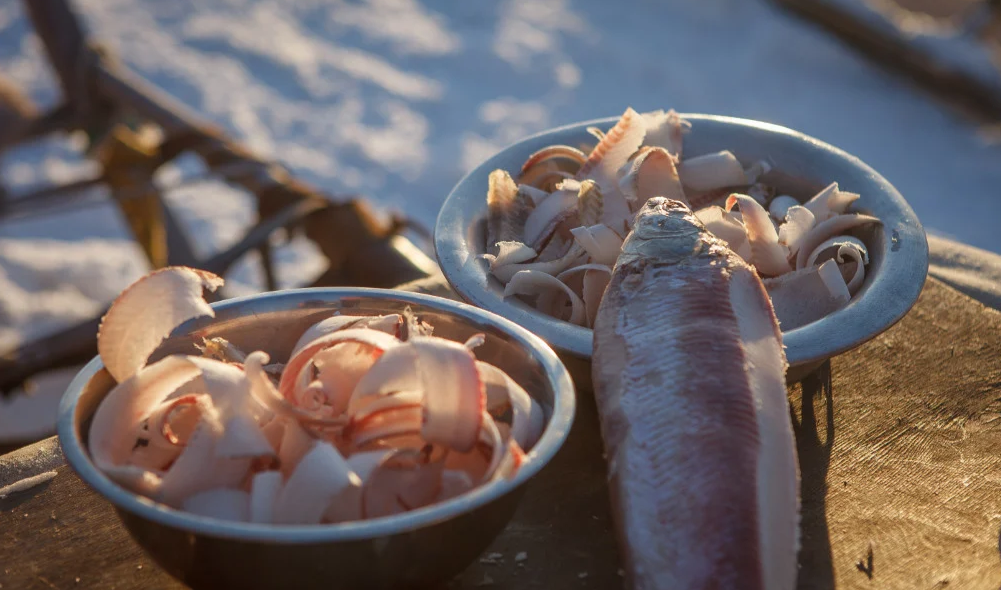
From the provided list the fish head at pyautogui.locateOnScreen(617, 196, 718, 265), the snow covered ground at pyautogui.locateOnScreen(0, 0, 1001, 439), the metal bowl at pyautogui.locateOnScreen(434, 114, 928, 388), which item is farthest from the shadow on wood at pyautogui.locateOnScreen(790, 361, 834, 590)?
the snow covered ground at pyautogui.locateOnScreen(0, 0, 1001, 439)

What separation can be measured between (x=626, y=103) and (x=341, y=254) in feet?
17.4

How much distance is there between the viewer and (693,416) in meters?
0.95

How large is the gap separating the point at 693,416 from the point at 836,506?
37 cm

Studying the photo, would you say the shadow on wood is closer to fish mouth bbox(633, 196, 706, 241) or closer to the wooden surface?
the wooden surface

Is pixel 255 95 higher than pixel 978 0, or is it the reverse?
pixel 978 0

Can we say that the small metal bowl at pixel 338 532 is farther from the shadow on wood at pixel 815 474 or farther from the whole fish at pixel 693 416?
the shadow on wood at pixel 815 474

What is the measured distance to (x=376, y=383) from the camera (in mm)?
906

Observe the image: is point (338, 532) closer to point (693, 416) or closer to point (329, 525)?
point (329, 525)

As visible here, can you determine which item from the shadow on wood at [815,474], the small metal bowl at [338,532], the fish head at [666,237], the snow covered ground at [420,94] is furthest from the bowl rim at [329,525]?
the snow covered ground at [420,94]

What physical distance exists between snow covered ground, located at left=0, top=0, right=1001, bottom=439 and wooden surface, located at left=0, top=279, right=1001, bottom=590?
4244 millimetres

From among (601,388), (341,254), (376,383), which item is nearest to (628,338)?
(601,388)

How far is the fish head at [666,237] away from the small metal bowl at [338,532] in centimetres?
18

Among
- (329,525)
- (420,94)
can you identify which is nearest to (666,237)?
(329,525)

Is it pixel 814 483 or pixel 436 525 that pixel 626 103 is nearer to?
pixel 814 483
